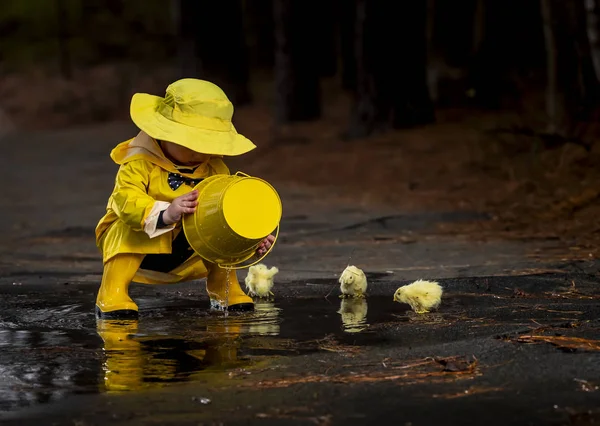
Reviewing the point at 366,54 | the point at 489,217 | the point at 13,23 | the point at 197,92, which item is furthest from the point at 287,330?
the point at 13,23

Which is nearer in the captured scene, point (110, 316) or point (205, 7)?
point (110, 316)

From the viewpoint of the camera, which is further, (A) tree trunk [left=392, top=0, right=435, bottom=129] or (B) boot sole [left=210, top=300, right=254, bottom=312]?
(A) tree trunk [left=392, top=0, right=435, bottom=129]

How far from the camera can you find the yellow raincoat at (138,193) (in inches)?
261

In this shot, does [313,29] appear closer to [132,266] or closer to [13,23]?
[132,266]

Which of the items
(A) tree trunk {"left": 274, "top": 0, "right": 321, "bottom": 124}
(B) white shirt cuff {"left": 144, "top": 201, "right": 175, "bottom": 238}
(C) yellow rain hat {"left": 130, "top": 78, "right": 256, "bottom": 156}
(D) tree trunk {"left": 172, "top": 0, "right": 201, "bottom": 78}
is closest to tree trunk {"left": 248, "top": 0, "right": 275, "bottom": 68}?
(D) tree trunk {"left": 172, "top": 0, "right": 201, "bottom": 78}

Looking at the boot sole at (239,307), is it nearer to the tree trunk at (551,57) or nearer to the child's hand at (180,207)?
the child's hand at (180,207)

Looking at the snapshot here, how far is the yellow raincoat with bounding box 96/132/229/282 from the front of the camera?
6.62 meters

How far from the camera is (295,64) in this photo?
2284 centimetres

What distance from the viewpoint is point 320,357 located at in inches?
210

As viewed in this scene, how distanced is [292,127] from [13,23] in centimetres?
2166

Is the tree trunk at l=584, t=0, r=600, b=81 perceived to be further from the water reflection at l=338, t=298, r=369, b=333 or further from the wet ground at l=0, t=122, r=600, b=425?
the water reflection at l=338, t=298, r=369, b=333

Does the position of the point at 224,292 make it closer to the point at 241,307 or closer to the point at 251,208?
the point at 241,307

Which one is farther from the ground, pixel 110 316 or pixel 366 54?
pixel 366 54

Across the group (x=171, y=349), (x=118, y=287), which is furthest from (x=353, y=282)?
(x=171, y=349)
